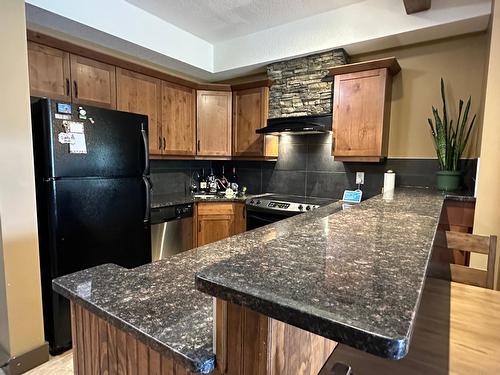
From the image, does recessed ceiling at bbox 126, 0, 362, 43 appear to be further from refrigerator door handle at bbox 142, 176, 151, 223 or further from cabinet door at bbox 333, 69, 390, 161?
refrigerator door handle at bbox 142, 176, 151, 223

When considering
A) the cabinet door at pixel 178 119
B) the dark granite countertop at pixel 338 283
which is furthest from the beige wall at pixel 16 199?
the dark granite countertop at pixel 338 283

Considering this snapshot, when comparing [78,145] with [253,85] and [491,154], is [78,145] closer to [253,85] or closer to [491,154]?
[253,85]

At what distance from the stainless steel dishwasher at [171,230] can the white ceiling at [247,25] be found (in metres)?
1.63

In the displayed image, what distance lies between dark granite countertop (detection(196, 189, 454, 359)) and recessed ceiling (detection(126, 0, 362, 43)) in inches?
98.1

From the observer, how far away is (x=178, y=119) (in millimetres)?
3389

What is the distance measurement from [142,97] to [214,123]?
0.92 metres

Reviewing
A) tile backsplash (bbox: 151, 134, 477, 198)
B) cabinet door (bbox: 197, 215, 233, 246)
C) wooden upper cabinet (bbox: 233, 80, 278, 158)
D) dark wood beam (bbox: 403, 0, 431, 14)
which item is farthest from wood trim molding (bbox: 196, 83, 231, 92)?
dark wood beam (bbox: 403, 0, 431, 14)

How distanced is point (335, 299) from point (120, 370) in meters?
0.68

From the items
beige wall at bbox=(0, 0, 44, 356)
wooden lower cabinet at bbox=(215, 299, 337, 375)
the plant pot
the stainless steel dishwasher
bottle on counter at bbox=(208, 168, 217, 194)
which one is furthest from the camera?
bottle on counter at bbox=(208, 168, 217, 194)

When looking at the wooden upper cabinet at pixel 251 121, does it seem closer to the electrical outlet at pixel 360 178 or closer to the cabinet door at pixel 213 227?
the cabinet door at pixel 213 227

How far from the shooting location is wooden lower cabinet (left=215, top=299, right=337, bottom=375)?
527mm

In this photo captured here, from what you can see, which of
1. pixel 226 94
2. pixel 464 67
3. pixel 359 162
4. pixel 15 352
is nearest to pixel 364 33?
pixel 464 67

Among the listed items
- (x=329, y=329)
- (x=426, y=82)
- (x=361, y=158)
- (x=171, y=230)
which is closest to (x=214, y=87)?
(x=171, y=230)

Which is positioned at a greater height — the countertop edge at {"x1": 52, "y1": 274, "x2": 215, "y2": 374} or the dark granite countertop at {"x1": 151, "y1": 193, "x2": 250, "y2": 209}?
the countertop edge at {"x1": 52, "y1": 274, "x2": 215, "y2": 374}
